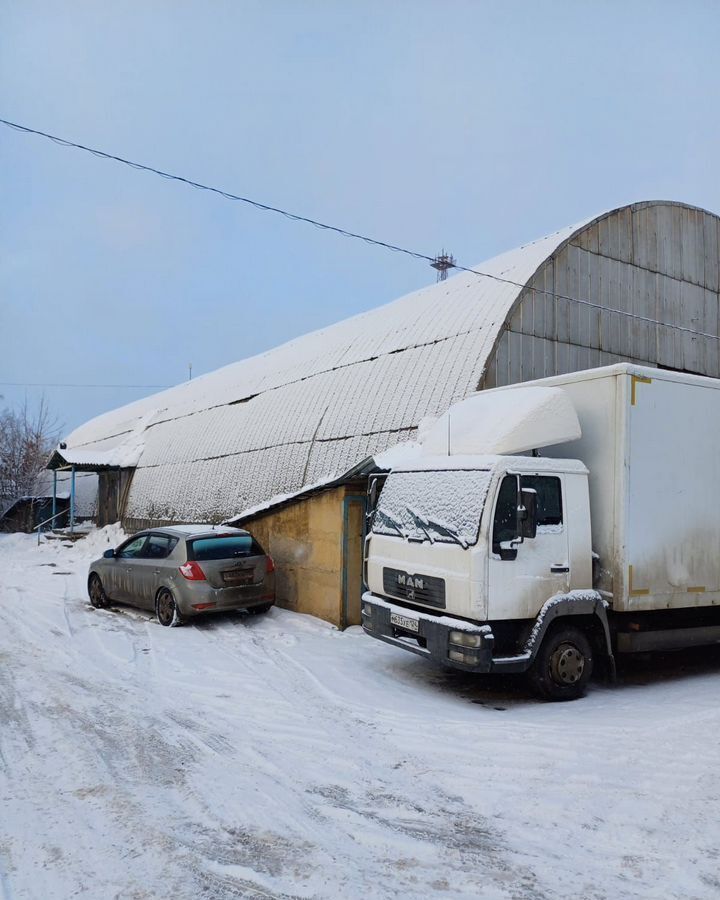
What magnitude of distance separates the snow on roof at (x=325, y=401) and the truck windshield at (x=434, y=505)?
5.21 m

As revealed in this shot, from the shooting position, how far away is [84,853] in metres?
4.06

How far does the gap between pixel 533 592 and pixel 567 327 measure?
9.73 m

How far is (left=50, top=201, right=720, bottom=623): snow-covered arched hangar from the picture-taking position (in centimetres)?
1457

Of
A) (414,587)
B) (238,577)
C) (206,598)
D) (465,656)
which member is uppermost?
(414,587)

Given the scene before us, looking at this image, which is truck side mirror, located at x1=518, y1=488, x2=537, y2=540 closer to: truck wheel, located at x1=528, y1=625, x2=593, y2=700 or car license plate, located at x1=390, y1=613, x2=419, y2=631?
truck wheel, located at x1=528, y1=625, x2=593, y2=700

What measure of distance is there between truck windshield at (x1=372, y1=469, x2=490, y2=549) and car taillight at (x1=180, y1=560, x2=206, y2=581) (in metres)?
3.22

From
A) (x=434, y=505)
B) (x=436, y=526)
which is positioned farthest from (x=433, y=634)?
(x=434, y=505)

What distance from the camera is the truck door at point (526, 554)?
721cm

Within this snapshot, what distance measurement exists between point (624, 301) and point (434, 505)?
11503 millimetres

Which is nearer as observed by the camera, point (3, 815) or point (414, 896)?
point (414, 896)

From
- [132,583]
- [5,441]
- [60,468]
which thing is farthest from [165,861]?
Answer: [5,441]

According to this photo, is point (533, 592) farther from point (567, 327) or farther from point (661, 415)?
point (567, 327)

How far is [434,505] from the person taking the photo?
7.95 metres

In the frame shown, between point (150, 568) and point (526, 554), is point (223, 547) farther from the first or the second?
point (526, 554)
